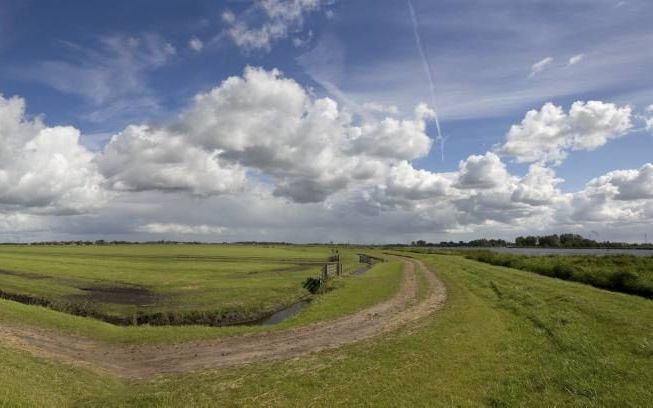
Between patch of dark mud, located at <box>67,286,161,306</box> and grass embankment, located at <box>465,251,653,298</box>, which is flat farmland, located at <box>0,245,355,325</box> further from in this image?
grass embankment, located at <box>465,251,653,298</box>

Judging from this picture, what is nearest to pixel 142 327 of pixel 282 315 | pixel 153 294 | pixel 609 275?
pixel 282 315

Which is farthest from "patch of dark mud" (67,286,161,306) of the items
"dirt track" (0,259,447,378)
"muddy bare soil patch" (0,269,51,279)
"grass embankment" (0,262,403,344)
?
"dirt track" (0,259,447,378)

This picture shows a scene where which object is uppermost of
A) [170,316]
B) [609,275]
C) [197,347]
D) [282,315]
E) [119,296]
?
[609,275]

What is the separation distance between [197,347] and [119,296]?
26.9m

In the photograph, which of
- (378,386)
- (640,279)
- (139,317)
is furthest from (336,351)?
(640,279)

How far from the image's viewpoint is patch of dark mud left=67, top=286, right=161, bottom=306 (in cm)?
4037

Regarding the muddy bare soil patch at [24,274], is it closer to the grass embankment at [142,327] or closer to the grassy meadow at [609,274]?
the grass embankment at [142,327]

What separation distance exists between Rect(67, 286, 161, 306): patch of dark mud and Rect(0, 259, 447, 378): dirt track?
15.8 meters

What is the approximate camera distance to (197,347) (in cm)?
2145

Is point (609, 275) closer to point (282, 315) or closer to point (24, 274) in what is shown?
point (282, 315)

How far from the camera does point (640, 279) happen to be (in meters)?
37.4

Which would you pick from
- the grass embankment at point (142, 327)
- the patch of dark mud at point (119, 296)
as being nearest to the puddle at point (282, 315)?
the grass embankment at point (142, 327)

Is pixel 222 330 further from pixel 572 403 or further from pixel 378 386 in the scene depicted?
pixel 572 403

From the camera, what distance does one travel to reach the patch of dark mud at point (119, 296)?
4037cm
